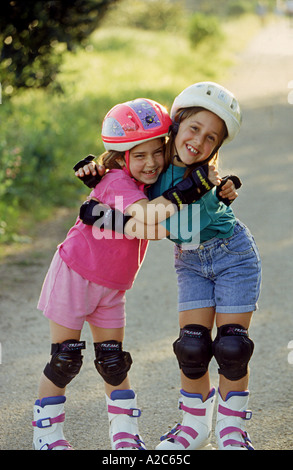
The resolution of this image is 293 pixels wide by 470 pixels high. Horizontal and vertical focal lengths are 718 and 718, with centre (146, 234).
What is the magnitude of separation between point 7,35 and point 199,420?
5.74 meters

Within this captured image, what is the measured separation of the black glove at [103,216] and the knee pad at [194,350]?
53 centimetres

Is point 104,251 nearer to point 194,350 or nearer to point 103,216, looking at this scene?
point 103,216

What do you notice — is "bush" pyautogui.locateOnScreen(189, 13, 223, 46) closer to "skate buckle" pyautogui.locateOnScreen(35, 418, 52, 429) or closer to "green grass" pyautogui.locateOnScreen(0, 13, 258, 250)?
"green grass" pyautogui.locateOnScreen(0, 13, 258, 250)

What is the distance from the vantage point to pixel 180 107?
2955mm

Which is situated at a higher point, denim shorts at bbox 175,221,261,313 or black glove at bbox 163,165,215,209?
black glove at bbox 163,165,215,209

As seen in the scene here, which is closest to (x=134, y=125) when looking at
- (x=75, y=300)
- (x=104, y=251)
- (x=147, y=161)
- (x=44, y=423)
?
(x=147, y=161)

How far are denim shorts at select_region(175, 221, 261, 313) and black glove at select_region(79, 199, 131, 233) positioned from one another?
34 centimetres

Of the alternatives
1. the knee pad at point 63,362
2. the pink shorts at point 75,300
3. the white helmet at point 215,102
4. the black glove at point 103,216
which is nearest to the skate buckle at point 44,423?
the knee pad at point 63,362

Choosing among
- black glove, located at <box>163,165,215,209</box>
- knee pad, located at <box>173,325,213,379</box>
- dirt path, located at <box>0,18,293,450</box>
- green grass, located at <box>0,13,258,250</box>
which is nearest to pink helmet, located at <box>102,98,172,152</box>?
black glove, located at <box>163,165,215,209</box>

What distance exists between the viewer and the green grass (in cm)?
677

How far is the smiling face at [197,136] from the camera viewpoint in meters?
2.86

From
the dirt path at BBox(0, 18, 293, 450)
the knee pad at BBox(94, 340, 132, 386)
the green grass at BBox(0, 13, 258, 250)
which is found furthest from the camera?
the green grass at BBox(0, 13, 258, 250)

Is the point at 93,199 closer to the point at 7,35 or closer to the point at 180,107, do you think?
the point at 180,107

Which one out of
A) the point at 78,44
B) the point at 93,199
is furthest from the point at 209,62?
the point at 93,199
